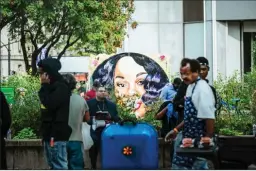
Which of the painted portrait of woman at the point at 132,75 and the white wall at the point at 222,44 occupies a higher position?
the white wall at the point at 222,44

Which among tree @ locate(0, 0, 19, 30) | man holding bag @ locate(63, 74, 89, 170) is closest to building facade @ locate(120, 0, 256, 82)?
tree @ locate(0, 0, 19, 30)

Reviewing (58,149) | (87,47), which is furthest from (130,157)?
(87,47)

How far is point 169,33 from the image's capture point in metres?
35.3

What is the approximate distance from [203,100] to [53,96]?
179cm

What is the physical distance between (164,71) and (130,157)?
8.43 meters

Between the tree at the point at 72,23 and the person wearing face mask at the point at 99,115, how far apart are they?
11.2 meters

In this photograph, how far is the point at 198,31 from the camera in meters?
34.5

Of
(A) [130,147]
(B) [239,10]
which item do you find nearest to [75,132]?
(A) [130,147]

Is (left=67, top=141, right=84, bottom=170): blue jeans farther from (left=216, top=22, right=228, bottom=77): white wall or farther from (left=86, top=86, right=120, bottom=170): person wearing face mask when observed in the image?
(left=216, top=22, right=228, bottom=77): white wall

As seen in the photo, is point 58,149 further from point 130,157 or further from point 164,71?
point 164,71

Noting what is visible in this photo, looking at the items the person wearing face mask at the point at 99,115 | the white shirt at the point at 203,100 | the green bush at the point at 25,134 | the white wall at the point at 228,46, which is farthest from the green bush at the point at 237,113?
the white wall at the point at 228,46

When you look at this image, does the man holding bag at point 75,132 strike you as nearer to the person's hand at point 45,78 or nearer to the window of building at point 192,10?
the person's hand at point 45,78

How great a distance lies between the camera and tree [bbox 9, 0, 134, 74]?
24.4 m

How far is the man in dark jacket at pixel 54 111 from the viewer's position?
8.84m
